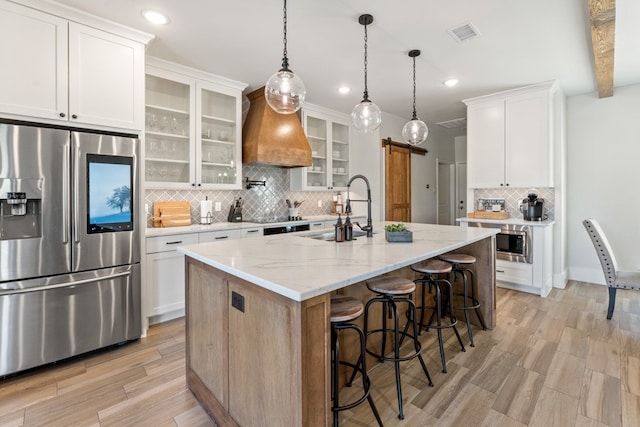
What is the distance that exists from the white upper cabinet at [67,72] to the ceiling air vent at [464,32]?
8.93ft

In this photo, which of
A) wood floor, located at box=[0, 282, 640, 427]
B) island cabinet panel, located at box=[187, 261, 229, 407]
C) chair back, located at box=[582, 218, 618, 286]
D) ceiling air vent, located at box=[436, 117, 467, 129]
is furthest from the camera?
ceiling air vent, located at box=[436, 117, 467, 129]

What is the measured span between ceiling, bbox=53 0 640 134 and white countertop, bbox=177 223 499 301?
1763mm

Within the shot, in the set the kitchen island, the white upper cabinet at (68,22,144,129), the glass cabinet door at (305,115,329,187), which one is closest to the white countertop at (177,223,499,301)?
the kitchen island

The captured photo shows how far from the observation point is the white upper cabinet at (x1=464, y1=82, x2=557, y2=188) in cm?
398

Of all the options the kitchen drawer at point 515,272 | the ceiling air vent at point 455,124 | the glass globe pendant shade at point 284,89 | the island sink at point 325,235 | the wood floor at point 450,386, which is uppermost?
the ceiling air vent at point 455,124

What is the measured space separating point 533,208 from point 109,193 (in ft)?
15.3

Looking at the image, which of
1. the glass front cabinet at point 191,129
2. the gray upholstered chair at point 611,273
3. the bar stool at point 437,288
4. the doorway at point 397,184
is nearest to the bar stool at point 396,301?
the bar stool at point 437,288

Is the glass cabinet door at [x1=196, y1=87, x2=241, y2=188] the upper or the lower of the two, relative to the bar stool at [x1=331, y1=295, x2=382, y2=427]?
upper

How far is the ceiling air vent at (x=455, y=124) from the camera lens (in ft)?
19.6

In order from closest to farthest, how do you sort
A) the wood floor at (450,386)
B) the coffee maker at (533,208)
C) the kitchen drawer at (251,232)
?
the wood floor at (450,386) < the kitchen drawer at (251,232) < the coffee maker at (533,208)

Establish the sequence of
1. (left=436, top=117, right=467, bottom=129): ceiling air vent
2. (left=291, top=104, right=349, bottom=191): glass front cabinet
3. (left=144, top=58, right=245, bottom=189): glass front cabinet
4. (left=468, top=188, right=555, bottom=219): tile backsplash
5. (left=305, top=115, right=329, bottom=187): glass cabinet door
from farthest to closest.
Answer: (left=436, top=117, right=467, bottom=129): ceiling air vent < (left=305, top=115, right=329, bottom=187): glass cabinet door < (left=291, top=104, right=349, bottom=191): glass front cabinet < (left=468, top=188, right=555, bottom=219): tile backsplash < (left=144, top=58, right=245, bottom=189): glass front cabinet

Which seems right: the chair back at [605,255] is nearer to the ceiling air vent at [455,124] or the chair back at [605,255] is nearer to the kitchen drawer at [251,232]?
the ceiling air vent at [455,124]

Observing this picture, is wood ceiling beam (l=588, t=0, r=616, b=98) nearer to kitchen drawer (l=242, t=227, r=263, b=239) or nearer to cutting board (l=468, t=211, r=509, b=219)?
cutting board (l=468, t=211, r=509, b=219)

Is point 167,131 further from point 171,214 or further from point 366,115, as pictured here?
point 366,115
